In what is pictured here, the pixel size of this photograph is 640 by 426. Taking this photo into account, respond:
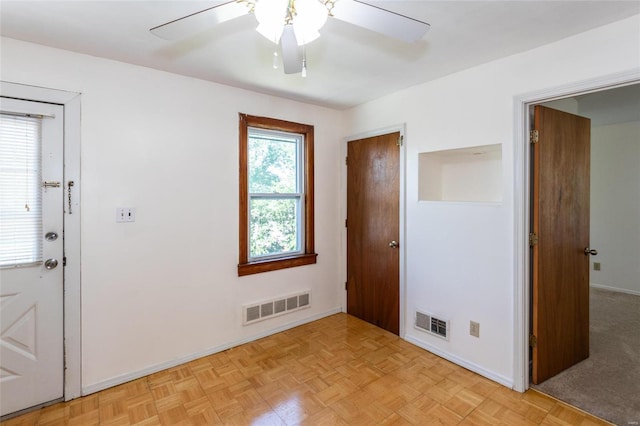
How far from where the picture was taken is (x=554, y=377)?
2.34 m

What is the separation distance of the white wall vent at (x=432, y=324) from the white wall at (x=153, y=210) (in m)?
1.40

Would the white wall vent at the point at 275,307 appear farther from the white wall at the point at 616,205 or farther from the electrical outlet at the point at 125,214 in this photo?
the white wall at the point at 616,205

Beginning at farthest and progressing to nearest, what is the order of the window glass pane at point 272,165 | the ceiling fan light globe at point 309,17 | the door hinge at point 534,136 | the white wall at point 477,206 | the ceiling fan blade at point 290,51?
the window glass pane at point 272,165, the door hinge at point 534,136, the white wall at point 477,206, the ceiling fan blade at point 290,51, the ceiling fan light globe at point 309,17

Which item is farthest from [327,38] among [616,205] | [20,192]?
[616,205]

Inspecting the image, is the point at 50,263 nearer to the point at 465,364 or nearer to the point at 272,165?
the point at 272,165

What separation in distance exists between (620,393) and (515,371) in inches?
27.2

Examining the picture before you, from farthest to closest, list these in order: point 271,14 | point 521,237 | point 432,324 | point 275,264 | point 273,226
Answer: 1. point 273,226
2. point 275,264
3. point 432,324
4. point 521,237
5. point 271,14

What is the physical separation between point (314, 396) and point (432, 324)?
3.99ft

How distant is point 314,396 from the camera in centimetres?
216

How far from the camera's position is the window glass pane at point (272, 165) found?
3076mm

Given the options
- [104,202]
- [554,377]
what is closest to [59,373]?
[104,202]

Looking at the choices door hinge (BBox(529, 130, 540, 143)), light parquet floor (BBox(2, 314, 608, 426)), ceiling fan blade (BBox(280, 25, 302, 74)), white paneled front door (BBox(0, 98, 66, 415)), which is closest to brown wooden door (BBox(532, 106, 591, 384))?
door hinge (BBox(529, 130, 540, 143))

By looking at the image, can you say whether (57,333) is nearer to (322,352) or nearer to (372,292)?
(322,352)

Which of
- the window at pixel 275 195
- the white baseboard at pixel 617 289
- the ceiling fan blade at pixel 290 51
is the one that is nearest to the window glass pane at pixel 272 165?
the window at pixel 275 195
